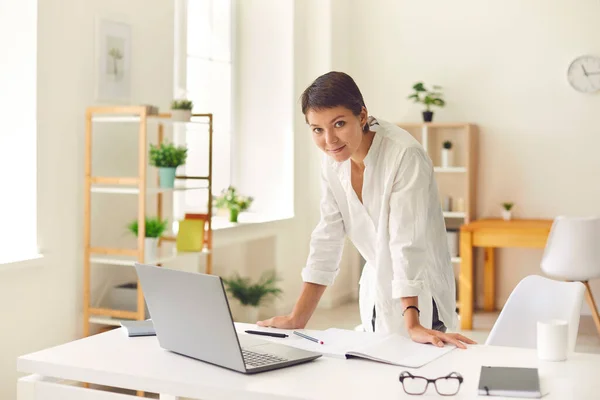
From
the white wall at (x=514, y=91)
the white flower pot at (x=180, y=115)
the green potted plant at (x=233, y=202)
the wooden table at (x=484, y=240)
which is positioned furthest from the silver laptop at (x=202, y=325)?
the white wall at (x=514, y=91)

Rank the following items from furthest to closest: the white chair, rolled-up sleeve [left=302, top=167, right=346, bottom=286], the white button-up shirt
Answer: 1. the white chair
2. rolled-up sleeve [left=302, top=167, right=346, bottom=286]
3. the white button-up shirt

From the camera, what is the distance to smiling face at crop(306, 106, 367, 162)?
7.10 ft

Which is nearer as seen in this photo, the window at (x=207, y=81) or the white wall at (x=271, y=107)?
the window at (x=207, y=81)

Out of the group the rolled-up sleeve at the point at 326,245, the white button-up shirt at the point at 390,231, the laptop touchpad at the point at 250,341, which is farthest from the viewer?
the rolled-up sleeve at the point at 326,245

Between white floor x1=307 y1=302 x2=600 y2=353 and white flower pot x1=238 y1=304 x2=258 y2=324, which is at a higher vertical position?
white flower pot x1=238 y1=304 x2=258 y2=324

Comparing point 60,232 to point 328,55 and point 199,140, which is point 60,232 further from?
point 328,55

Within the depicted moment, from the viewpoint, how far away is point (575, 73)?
247 inches

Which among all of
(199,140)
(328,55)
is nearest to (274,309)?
(199,140)

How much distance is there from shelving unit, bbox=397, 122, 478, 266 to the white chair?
1.07m

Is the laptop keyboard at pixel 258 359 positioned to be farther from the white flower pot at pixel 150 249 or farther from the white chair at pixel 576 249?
the white chair at pixel 576 249

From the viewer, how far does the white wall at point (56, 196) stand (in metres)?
3.67

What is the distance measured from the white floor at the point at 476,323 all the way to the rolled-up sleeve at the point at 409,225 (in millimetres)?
3189

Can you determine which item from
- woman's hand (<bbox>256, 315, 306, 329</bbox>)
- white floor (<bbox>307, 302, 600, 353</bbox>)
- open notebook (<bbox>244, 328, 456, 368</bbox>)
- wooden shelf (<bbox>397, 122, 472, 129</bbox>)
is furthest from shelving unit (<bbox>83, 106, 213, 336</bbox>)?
wooden shelf (<bbox>397, 122, 472, 129</bbox>)

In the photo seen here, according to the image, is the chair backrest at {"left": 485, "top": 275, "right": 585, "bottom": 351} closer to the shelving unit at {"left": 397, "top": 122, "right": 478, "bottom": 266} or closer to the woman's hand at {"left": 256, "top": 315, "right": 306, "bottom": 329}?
the woman's hand at {"left": 256, "top": 315, "right": 306, "bottom": 329}
